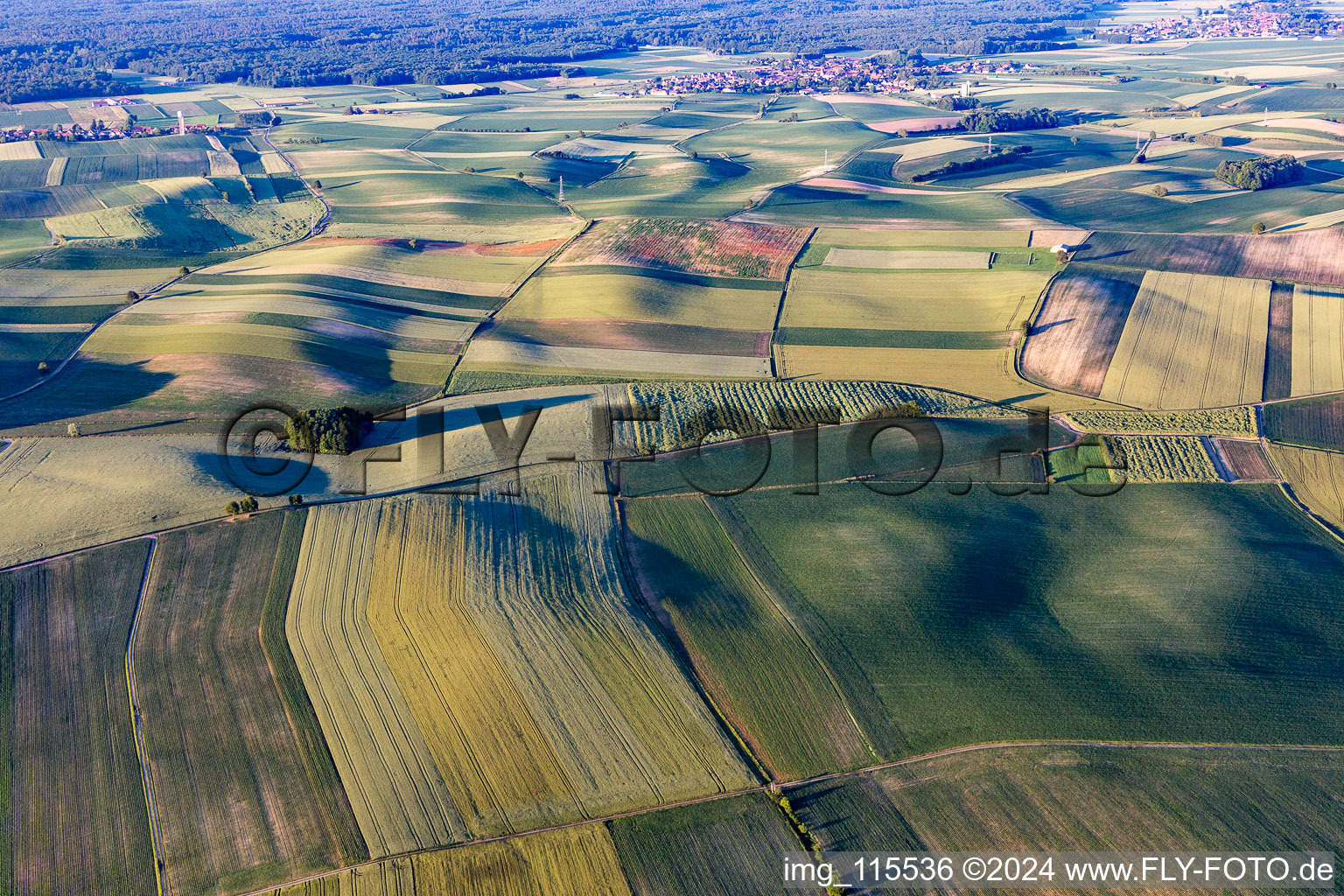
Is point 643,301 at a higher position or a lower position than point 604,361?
higher

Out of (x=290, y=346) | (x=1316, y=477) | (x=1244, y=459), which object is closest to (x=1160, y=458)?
(x=1244, y=459)

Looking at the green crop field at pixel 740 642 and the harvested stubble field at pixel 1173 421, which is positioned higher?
the harvested stubble field at pixel 1173 421

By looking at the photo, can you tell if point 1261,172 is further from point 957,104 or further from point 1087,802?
point 1087,802

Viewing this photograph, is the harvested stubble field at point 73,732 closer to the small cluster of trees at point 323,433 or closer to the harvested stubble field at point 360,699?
the harvested stubble field at point 360,699

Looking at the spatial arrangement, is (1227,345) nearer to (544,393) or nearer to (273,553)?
(544,393)

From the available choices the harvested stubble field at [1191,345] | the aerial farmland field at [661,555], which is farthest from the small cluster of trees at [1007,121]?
the harvested stubble field at [1191,345]
